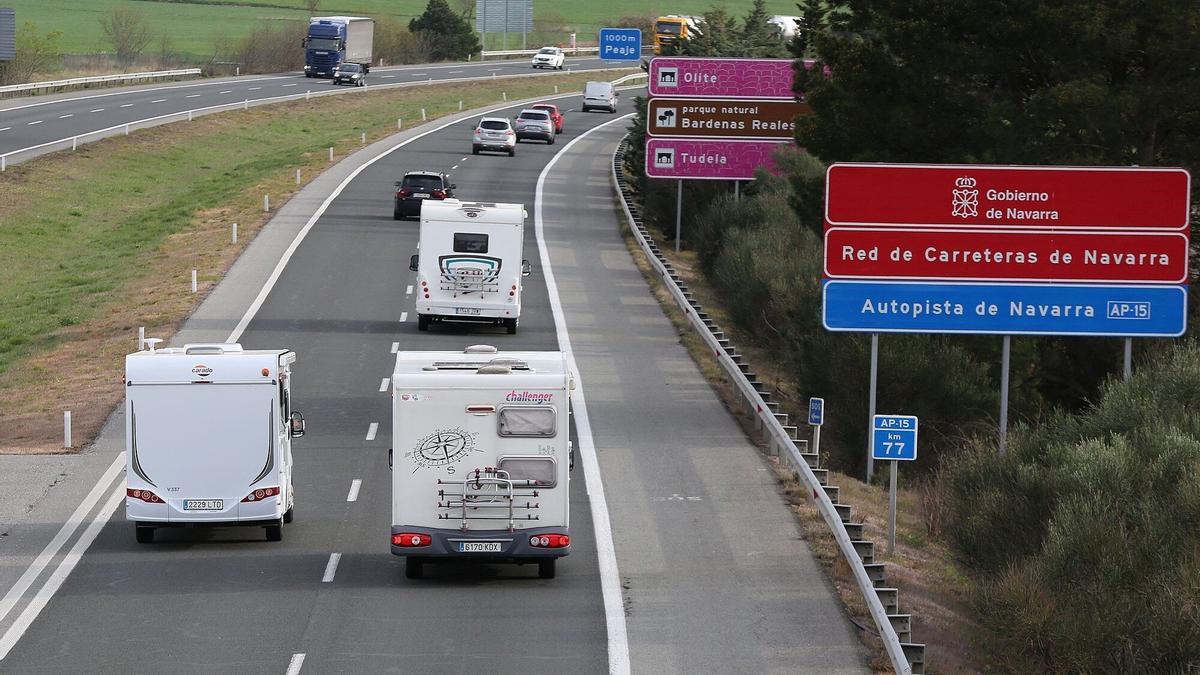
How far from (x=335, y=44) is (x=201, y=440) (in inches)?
3456

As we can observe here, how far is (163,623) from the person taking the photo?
1719 centimetres

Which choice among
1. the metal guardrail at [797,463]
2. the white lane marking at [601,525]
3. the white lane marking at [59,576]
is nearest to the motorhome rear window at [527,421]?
the white lane marking at [601,525]

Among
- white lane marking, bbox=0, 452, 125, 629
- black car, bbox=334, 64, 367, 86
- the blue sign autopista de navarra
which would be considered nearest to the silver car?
black car, bbox=334, 64, 367, 86

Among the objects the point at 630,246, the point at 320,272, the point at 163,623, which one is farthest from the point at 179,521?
the point at 630,246

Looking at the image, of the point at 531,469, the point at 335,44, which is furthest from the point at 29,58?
the point at 531,469

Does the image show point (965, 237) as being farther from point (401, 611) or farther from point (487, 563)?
point (401, 611)

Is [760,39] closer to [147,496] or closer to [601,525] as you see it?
[601,525]

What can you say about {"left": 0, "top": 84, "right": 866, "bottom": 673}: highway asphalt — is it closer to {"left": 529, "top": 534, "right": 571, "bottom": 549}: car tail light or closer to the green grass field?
{"left": 529, "top": 534, "right": 571, "bottom": 549}: car tail light

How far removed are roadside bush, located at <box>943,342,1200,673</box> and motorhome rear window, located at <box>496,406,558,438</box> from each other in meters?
4.94

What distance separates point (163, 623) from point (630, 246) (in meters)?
35.1

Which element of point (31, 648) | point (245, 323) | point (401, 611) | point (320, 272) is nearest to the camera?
point (31, 648)

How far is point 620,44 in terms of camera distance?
98.6 meters

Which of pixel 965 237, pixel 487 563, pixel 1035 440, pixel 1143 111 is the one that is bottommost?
pixel 487 563

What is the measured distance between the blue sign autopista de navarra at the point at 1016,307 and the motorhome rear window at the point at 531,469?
7204mm
